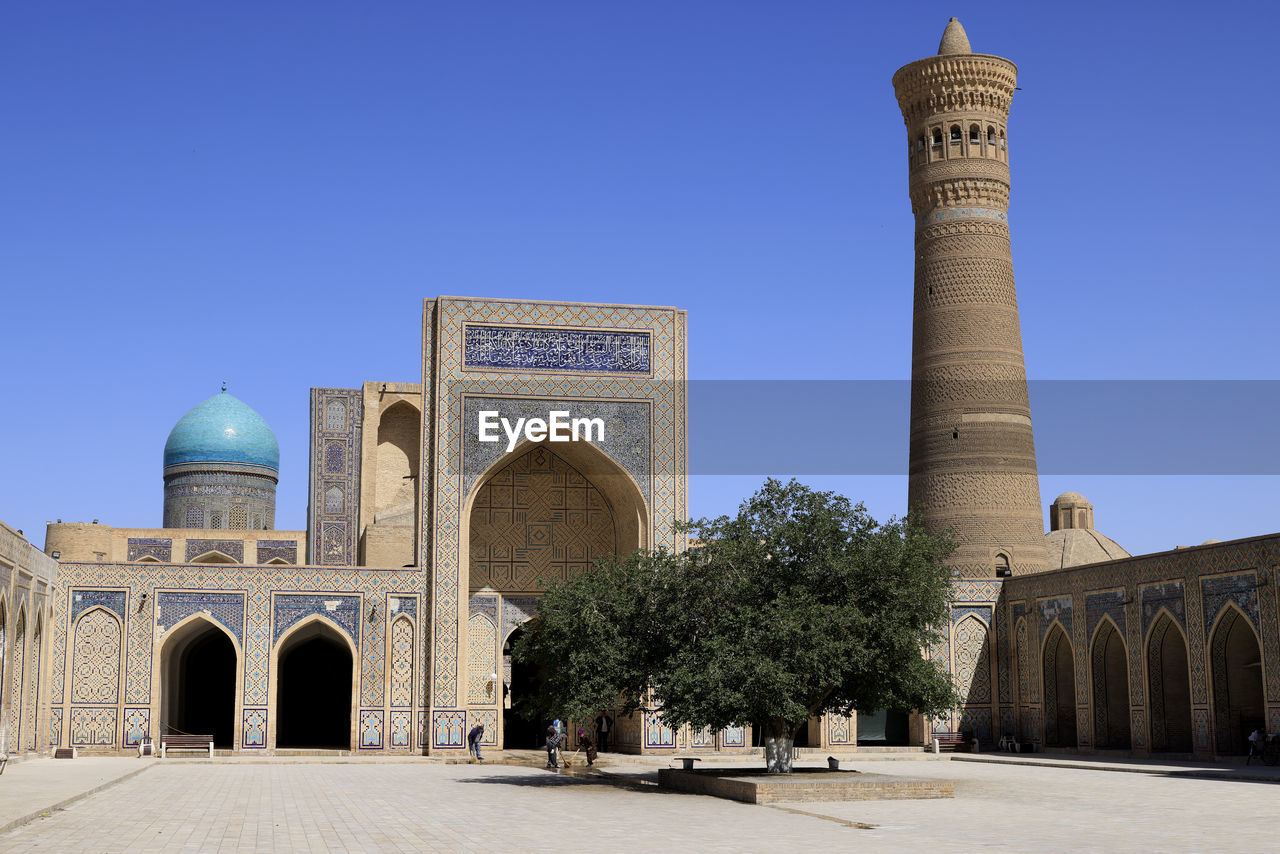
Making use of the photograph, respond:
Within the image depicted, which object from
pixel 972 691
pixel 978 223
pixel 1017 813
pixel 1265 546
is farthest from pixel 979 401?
pixel 1017 813

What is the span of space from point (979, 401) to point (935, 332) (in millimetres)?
1626

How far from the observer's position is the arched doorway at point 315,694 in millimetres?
26297

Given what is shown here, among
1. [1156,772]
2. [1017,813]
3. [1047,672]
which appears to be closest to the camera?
[1017,813]

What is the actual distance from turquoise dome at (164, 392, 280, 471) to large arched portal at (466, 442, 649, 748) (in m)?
15.3

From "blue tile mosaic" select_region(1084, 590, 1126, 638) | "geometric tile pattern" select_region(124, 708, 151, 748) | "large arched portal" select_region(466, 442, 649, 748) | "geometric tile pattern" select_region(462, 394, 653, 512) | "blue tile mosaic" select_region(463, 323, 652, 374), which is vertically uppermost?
"blue tile mosaic" select_region(463, 323, 652, 374)

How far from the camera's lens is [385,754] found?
826 inches

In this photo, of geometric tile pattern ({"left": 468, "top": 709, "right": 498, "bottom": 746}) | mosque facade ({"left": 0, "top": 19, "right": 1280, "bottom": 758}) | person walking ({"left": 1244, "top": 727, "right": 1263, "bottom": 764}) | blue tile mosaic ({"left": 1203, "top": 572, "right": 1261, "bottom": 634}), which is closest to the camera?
person walking ({"left": 1244, "top": 727, "right": 1263, "bottom": 764})

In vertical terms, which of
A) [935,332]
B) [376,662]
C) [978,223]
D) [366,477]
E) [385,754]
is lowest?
[385,754]

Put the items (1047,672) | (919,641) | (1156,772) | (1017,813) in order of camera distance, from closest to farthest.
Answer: (1017,813) < (919,641) < (1156,772) < (1047,672)

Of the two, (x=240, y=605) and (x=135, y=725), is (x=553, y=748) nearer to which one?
(x=240, y=605)

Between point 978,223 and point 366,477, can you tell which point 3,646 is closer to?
point 366,477

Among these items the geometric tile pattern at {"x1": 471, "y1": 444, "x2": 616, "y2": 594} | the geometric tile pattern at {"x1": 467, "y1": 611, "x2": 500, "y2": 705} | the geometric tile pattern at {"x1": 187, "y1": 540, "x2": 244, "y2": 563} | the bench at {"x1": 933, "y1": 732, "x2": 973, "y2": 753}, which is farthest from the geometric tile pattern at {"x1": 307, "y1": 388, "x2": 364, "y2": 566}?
the bench at {"x1": 933, "y1": 732, "x2": 973, "y2": 753}

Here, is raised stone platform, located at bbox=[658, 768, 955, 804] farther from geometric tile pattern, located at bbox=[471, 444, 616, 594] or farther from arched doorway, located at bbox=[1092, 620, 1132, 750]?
geometric tile pattern, located at bbox=[471, 444, 616, 594]

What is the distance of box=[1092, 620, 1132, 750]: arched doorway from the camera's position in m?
21.1
